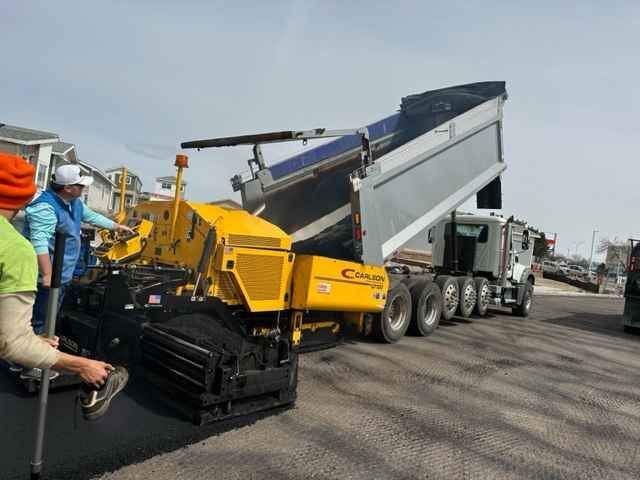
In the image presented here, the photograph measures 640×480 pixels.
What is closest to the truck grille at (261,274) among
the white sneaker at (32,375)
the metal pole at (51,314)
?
the white sneaker at (32,375)

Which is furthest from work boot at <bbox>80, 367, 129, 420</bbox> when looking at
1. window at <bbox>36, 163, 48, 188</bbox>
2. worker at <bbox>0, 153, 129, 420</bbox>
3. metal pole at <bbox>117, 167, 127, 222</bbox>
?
window at <bbox>36, 163, 48, 188</bbox>

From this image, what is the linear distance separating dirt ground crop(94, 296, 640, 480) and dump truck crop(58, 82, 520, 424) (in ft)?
1.47

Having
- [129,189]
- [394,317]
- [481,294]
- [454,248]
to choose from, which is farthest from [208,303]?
[129,189]

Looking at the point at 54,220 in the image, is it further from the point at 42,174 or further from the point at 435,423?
the point at 42,174

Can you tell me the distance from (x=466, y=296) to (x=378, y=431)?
6.30 meters

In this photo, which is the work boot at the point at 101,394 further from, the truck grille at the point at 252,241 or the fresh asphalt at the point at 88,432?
the truck grille at the point at 252,241

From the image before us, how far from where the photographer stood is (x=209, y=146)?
20.2 ft

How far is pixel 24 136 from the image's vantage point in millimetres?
26406

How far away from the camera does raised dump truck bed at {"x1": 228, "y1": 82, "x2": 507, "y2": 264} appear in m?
6.23

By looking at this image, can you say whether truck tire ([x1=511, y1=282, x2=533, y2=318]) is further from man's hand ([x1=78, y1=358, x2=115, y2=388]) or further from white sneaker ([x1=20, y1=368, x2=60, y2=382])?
man's hand ([x1=78, y1=358, x2=115, y2=388])

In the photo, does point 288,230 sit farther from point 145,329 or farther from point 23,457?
point 23,457

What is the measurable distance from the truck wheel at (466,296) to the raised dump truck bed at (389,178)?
2.11 meters

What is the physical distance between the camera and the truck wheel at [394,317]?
706cm

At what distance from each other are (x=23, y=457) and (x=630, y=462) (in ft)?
13.5
